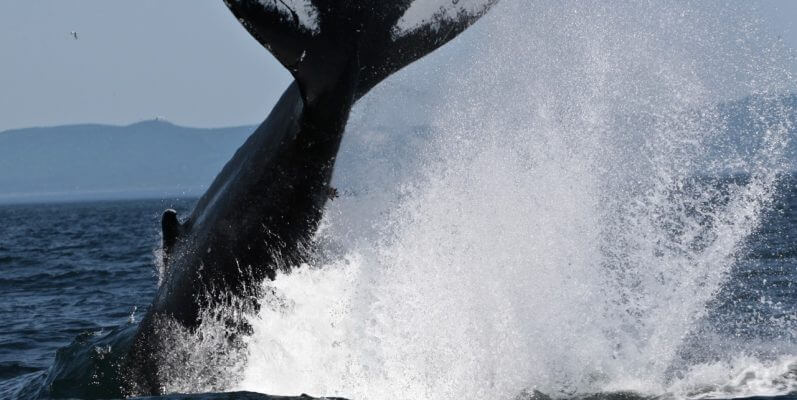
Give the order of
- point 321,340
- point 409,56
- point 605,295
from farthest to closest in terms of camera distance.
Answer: point 605,295
point 321,340
point 409,56

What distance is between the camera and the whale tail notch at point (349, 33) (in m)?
5.48

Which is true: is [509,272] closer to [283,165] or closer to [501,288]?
[501,288]

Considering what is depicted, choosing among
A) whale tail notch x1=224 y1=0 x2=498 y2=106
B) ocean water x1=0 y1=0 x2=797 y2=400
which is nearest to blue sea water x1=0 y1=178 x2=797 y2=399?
ocean water x1=0 y1=0 x2=797 y2=400

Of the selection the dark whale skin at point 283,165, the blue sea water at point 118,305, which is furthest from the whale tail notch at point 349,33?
the blue sea water at point 118,305

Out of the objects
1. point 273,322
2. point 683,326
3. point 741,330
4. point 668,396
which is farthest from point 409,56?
point 741,330

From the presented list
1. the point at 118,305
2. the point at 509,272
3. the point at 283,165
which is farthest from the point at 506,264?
the point at 118,305

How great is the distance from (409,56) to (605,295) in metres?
6.17

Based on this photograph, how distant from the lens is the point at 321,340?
8.09m

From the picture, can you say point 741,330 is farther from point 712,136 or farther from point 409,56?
point 712,136

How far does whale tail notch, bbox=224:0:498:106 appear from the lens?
18.0ft

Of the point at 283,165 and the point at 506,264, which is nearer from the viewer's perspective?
the point at 283,165

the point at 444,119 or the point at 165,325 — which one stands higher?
the point at 444,119

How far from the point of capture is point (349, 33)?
6000mm

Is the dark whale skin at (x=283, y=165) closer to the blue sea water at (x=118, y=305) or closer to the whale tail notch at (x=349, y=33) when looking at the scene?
the whale tail notch at (x=349, y=33)
